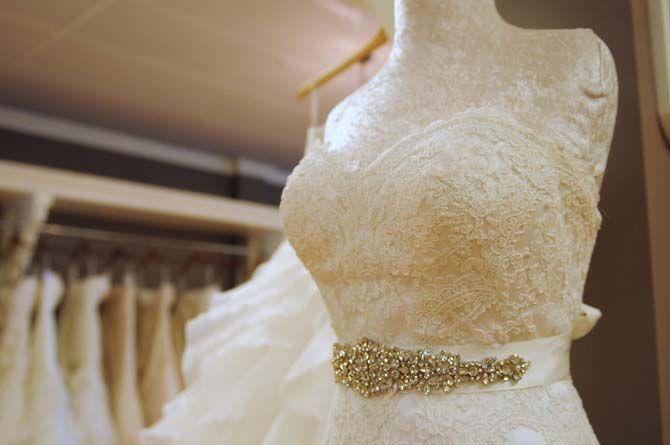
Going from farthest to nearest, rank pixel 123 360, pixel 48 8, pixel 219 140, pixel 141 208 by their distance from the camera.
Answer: pixel 219 140 → pixel 141 208 → pixel 123 360 → pixel 48 8

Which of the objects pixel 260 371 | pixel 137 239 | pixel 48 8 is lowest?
pixel 137 239

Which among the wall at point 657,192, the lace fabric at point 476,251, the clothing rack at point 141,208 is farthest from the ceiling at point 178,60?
the lace fabric at point 476,251

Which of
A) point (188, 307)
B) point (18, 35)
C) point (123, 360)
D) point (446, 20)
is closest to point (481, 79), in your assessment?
point (446, 20)

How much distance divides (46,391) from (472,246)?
74.4 inches

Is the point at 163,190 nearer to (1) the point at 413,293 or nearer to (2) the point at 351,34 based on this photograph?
(2) the point at 351,34

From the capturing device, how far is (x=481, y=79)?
2.80ft

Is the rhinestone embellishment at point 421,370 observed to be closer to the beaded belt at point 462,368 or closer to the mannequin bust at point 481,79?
the beaded belt at point 462,368

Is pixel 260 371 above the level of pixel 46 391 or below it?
above

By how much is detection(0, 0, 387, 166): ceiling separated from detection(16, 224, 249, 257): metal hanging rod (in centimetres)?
51

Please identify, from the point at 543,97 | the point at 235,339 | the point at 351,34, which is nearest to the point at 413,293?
the point at 543,97

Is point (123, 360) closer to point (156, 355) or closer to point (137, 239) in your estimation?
point (156, 355)

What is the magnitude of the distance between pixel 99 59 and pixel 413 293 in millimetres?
1977

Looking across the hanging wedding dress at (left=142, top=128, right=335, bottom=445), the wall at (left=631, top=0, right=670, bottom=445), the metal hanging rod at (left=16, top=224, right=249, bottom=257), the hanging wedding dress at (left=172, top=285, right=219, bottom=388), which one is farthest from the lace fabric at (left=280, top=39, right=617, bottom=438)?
the hanging wedding dress at (left=172, top=285, right=219, bottom=388)

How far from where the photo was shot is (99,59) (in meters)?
2.34
